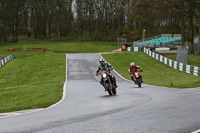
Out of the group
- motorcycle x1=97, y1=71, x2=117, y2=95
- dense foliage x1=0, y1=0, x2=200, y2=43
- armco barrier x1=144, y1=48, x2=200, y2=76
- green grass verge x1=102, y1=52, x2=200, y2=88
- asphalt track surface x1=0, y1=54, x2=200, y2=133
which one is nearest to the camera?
asphalt track surface x1=0, y1=54, x2=200, y2=133

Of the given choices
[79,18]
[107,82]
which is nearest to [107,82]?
[107,82]

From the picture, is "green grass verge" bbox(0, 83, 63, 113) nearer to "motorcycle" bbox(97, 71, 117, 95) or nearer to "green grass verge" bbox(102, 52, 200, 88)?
"motorcycle" bbox(97, 71, 117, 95)

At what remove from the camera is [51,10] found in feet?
305

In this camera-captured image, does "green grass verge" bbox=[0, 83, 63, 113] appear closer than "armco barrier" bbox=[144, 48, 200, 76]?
Yes

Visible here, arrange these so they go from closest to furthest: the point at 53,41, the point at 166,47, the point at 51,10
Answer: the point at 166,47
the point at 53,41
the point at 51,10

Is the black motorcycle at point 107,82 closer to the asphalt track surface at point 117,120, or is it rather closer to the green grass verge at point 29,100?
the green grass verge at point 29,100

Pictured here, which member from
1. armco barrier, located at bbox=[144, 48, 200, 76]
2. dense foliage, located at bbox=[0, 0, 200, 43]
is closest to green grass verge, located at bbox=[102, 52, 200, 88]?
armco barrier, located at bbox=[144, 48, 200, 76]

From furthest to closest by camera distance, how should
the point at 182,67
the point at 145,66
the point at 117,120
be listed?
the point at 145,66, the point at 182,67, the point at 117,120

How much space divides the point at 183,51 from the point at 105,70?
74.0 feet

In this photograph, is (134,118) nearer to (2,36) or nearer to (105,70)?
(105,70)

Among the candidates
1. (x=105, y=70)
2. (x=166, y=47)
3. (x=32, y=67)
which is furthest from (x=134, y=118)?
(x=166, y=47)

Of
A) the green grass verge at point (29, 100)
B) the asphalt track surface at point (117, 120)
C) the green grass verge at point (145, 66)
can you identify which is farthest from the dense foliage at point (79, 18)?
the asphalt track surface at point (117, 120)

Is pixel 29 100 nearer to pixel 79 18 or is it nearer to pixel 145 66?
pixel 145 66

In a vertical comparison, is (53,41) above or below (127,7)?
below
